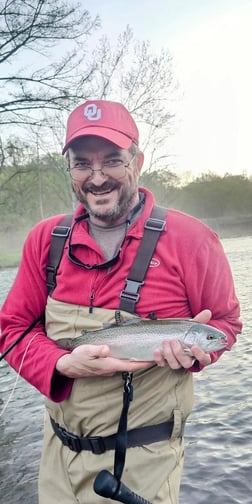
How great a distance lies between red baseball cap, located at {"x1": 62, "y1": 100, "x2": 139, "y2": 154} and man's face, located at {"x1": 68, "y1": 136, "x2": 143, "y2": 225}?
0.04 m

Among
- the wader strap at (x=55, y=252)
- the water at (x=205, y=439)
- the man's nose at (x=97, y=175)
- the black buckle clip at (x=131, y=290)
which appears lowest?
the water at (x=205, y=439)

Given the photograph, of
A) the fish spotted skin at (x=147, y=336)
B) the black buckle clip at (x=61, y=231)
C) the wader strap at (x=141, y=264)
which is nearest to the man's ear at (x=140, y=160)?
the wader strap at (x=141, y=264)

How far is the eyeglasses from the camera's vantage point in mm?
2625

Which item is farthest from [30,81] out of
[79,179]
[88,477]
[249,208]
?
[249,208]

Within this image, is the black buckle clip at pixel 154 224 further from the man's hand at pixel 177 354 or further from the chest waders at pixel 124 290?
the man's hand at pixel 177 354

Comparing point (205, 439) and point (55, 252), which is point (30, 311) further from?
point (205, 439)

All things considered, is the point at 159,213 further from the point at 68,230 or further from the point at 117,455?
the point at 117,455

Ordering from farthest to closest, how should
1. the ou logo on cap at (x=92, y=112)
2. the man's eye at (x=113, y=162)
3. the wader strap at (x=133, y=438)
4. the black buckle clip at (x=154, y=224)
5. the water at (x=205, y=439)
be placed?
1. the water at (x=205, y=439)
2. the ou logo on cap at (x=92, y=112)
3. the man's eye at (x=113, y=162)
4. the black buckle clip at (x=154, y=224)
5. the wader strap at (x=133, y=438)

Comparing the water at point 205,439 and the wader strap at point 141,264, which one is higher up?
the wader strap at point 141,264

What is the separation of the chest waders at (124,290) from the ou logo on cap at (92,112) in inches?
21.9

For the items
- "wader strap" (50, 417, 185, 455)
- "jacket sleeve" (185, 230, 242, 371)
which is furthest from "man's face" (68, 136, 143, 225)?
"wader strap" (50, 417, 185, 455)

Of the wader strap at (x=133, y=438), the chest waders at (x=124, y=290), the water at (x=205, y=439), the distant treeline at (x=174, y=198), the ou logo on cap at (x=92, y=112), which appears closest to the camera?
the chest waders at (x=124, y=290)

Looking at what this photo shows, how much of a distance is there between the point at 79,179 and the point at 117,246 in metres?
0.41

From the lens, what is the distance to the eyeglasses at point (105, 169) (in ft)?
8.61
